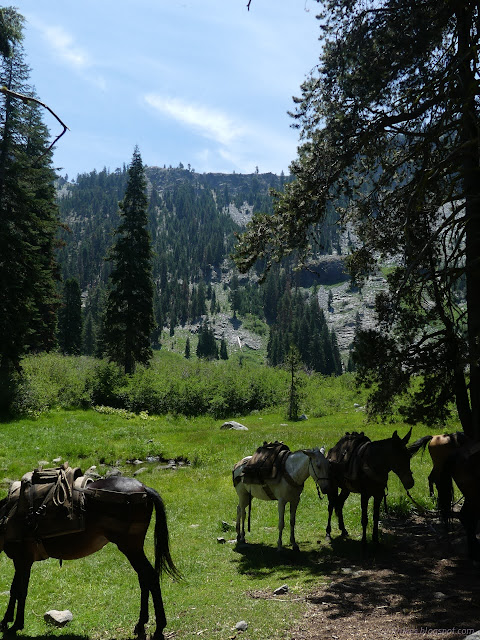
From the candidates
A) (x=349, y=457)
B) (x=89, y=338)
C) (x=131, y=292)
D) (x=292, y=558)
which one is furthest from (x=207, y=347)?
(x=292, y=558)

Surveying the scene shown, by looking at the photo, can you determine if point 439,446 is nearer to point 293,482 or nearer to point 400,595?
point 293,482

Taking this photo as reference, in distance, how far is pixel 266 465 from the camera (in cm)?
988

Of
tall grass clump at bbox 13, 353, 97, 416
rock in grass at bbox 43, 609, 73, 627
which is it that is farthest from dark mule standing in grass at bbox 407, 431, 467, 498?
tall grass clump at bbox 13, 353, 97, 416

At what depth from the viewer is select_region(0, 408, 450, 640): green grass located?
21.8 ft

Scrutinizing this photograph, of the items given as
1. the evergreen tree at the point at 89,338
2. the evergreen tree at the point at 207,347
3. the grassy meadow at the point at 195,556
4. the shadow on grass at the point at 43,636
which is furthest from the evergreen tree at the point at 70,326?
the shadow on grass at the point at 43,636

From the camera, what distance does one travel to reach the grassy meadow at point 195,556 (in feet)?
21.8

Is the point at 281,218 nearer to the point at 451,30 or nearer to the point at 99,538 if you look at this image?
the point at 451,30

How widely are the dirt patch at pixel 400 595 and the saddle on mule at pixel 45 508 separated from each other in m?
3.43

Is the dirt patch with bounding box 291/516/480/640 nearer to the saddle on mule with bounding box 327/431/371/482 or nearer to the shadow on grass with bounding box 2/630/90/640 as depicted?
the saddle on mule with bounding box 327/431/371/482

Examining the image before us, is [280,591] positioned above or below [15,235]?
below

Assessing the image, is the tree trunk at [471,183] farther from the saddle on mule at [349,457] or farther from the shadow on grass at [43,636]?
the shadow on grass at [43,636]

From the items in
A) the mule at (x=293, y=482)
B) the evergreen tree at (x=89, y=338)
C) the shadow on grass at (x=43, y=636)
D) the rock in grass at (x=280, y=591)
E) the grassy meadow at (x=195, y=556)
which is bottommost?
the grassy meadow at (x=195, y=556)

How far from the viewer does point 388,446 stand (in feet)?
31.2

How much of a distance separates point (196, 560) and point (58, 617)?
320cm
